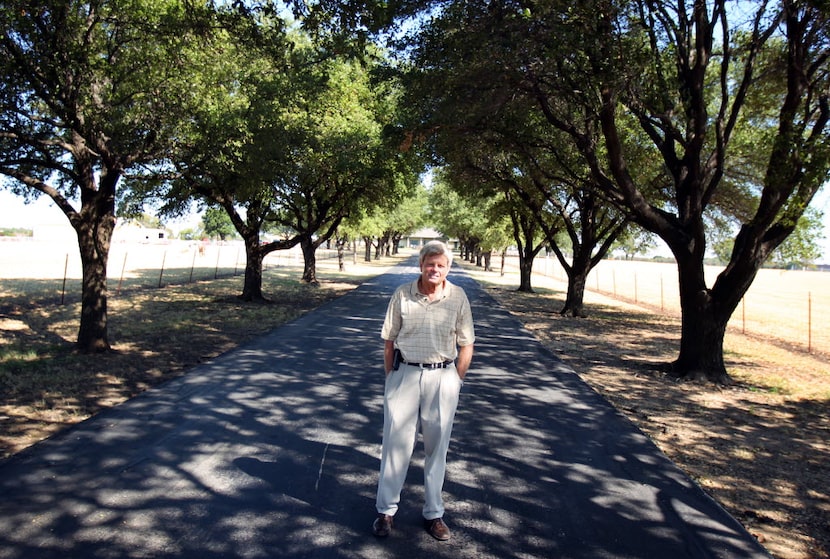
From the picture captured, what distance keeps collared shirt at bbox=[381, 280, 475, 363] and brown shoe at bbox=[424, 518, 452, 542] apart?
0.99 meters

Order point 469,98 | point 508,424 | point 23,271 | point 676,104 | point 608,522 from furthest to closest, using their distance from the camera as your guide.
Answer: point 23,271 < point 676,104 < point 469,98 < point 508,424 < point 608,522

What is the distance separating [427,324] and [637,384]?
5.95 metres

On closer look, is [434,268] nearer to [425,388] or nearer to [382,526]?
[425,388]

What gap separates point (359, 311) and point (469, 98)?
7883 millimetres

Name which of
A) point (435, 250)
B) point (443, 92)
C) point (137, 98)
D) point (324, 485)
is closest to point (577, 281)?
point (443, 92)

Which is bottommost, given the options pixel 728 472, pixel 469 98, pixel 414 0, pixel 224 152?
pixel 728 472

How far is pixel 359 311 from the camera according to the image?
16047mm

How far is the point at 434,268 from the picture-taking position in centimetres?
351

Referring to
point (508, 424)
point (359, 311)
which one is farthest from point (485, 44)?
point (359, 311)

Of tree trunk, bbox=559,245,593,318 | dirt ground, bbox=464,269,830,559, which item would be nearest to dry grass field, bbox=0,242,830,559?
dirt ground, bbox=464,269,830,559

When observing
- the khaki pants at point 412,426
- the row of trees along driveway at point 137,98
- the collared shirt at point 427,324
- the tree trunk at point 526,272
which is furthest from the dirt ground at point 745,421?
the tree trunk at point 526,272

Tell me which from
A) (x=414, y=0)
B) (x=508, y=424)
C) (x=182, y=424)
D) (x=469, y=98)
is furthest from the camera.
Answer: (x=469, y=98)

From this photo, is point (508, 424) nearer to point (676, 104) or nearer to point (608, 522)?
point (608, 522)

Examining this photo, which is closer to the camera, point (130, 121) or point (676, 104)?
point (130, 121)
